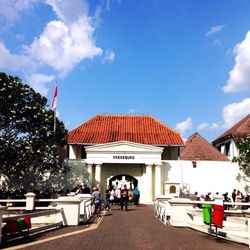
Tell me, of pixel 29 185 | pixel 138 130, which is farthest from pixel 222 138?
pixel 29 185

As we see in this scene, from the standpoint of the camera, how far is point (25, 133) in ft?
106

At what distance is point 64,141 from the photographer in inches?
1379

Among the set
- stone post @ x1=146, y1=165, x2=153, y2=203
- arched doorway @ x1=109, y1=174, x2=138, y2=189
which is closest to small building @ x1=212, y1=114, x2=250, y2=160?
stone post @ x1=146, y1=165, x2=153, y2=203

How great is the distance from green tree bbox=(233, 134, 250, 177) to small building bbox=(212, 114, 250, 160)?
593cm

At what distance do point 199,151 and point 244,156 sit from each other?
11.2 meters

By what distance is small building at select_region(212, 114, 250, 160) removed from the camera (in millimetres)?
43984

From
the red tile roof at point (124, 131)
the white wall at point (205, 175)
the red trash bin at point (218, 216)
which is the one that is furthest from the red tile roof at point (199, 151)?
the red trash bin at point (218, 216)

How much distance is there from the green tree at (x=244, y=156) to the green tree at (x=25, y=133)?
17.0 meters

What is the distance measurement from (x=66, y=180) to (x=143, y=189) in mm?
7645

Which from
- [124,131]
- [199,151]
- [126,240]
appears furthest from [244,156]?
[126,240]

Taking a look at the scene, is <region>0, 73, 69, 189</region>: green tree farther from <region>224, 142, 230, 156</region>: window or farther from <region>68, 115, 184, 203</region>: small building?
<region>224, 142, 230, 156</region>: window

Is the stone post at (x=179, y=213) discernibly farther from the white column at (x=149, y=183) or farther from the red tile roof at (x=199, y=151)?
the red tile roof at (x=199, y=151)

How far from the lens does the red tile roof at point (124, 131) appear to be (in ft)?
129

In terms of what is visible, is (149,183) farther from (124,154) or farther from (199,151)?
(199,151)
